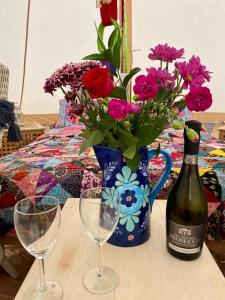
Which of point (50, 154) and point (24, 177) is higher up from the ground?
point (50, 154)

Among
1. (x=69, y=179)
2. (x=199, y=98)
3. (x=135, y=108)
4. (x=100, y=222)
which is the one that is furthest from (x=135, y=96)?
(x=69, y=179)

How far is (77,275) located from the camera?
0.63 m

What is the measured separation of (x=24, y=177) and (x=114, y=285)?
924 millimetres

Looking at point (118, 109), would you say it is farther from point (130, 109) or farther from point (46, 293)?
point (46, 293)

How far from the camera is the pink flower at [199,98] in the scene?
0.55m

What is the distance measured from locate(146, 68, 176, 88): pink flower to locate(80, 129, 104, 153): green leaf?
0.17m

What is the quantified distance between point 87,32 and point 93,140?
3.30 meters

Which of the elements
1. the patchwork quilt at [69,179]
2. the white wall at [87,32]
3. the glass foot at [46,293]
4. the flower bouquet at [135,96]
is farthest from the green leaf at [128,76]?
the white wall at [87,32]

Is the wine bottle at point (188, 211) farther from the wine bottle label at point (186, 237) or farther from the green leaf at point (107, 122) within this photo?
the green leaf at point (107, 122)

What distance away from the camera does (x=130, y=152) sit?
633 mm

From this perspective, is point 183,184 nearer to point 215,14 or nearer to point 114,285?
point 114,285

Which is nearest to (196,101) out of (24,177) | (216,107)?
(24,177)

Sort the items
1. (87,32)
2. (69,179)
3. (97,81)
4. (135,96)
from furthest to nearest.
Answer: (87,32) < (69,179) < (135,96) < (97,81)

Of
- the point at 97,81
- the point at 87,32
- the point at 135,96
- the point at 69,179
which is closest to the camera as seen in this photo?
the point at 97,81
